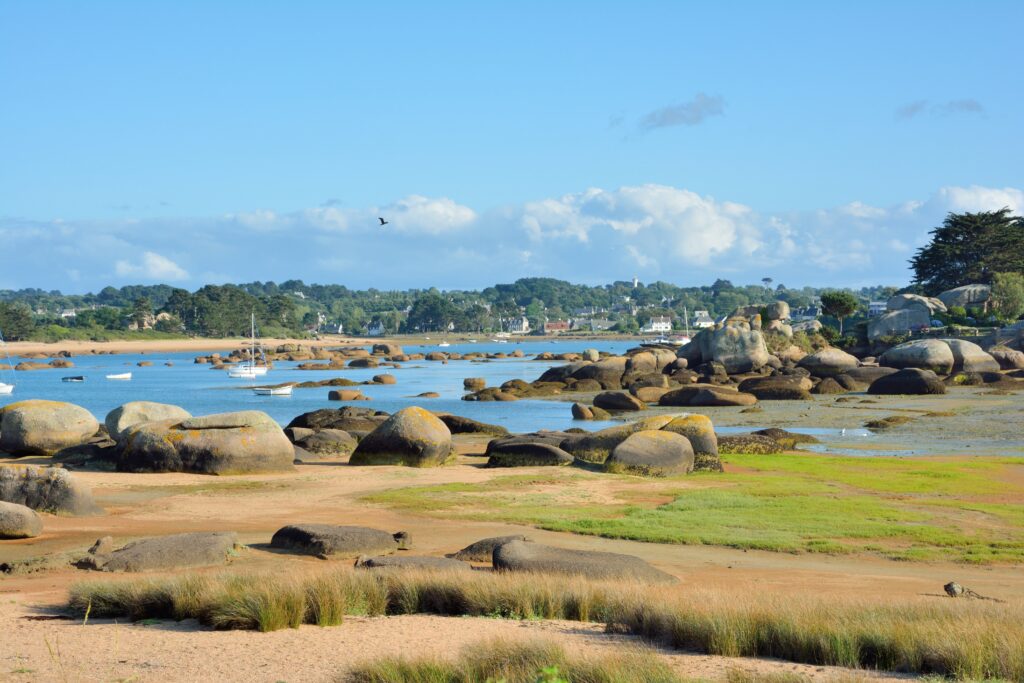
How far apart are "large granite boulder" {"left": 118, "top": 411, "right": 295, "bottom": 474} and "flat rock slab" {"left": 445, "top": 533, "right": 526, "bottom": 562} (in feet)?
35.9

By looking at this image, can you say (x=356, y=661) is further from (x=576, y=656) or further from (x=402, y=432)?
(x=402, y=432)

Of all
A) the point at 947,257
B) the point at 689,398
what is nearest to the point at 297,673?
the point at 689,398

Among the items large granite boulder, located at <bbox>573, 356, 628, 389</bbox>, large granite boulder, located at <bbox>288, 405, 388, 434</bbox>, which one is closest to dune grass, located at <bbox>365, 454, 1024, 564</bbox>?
large granite boulder, located at <bbox>288, 405, 388, 434</bbox>

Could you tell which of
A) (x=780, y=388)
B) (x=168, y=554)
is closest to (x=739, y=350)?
(x=780, y=388)

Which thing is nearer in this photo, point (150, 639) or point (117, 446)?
point (150, 639)

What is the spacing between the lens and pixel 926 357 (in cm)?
6775

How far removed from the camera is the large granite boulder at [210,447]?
25.8m

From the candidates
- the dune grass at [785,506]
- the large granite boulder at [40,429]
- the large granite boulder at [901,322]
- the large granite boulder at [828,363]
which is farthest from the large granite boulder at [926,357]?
the large granite boulder at [40,429]

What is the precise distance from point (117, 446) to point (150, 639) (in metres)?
17.6

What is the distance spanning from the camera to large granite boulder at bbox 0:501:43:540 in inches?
690

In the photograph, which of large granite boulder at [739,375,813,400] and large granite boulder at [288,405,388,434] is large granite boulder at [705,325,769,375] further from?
large granite boulder at [288,405,388,434]

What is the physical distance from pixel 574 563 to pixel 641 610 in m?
3.09

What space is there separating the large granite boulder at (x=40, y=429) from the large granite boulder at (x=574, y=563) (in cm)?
2102

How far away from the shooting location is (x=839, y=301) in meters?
104
